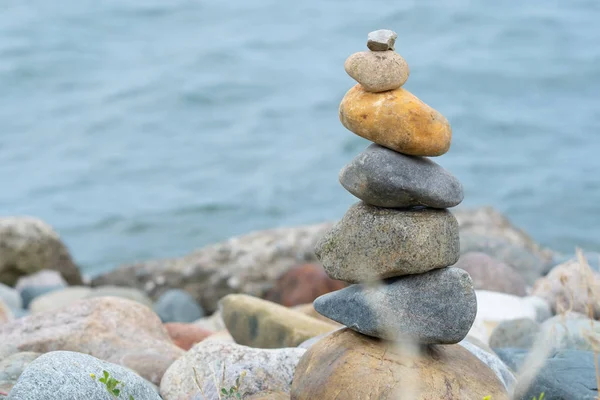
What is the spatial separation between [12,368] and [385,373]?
7.92 feet

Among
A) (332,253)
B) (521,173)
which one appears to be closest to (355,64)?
(332,253)

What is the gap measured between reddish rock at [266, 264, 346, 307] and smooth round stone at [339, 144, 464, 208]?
16.8 feet

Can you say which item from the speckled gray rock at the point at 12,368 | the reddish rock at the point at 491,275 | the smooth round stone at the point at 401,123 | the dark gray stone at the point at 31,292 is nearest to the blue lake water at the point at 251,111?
the dark gray stone at the point at 31,292

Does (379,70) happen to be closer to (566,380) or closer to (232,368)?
(232,368)

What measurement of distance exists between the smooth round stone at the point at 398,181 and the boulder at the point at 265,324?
6.65 feet

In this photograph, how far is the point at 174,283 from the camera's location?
11.5 metres

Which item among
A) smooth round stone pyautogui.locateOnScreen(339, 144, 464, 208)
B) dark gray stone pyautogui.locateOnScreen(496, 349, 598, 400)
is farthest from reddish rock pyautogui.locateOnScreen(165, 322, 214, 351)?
smooth round stone pyautogui.locateOnScreen(339, 144, 464, 208)

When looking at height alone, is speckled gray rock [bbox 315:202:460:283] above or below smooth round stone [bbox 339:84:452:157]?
below

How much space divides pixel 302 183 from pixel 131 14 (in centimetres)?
933

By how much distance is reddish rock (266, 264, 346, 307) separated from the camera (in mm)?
10070

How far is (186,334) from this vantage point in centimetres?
783

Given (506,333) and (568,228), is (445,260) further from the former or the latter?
(568,228)

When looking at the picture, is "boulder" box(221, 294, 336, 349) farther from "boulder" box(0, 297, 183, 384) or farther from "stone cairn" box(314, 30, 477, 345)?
"stone cairn" box(314, 30, 477, 345)

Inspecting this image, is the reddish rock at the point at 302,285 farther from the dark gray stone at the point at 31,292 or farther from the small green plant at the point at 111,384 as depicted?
the small green plant at the point at 111,384
